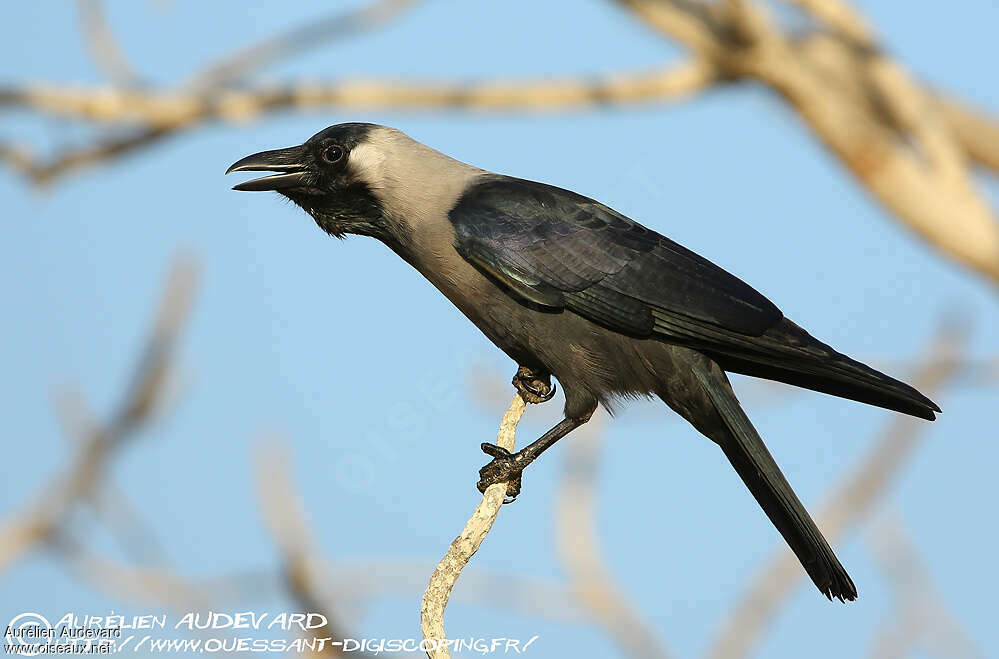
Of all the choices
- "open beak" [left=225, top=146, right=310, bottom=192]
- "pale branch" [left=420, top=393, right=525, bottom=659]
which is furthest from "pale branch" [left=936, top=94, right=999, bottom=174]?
"pale branch" [left=420, top=393, right=525, bottom=659]

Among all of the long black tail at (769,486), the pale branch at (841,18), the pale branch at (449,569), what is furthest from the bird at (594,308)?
the pale branch at (841,18)

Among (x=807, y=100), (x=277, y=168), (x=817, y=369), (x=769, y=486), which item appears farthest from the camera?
(x=807, y=100)

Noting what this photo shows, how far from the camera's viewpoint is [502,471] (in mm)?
4508

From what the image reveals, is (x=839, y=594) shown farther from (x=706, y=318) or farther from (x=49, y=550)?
(x=49, y=550)

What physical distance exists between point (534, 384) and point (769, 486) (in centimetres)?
108

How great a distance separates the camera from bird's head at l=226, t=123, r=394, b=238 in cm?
466

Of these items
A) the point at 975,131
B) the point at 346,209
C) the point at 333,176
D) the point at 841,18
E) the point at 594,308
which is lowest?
the point at 594,308

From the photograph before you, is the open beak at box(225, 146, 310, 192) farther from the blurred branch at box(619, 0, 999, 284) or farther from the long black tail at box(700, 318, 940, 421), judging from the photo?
the blurred branch at box(619, 0, 999, 284)

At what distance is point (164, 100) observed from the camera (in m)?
8.90

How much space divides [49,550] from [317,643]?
11.0ft

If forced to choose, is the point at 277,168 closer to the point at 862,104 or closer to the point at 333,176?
the point at 333,176

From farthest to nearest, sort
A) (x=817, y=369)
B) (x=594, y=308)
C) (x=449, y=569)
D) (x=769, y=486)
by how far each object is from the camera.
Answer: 1. (x=594, y=308)
2. (x=769, y=486)
3. (x=817, y=369)
4. (x=449, y=569)

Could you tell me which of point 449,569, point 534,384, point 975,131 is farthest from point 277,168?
point 975,131

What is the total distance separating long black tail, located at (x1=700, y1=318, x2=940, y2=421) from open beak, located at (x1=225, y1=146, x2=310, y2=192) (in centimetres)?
182
